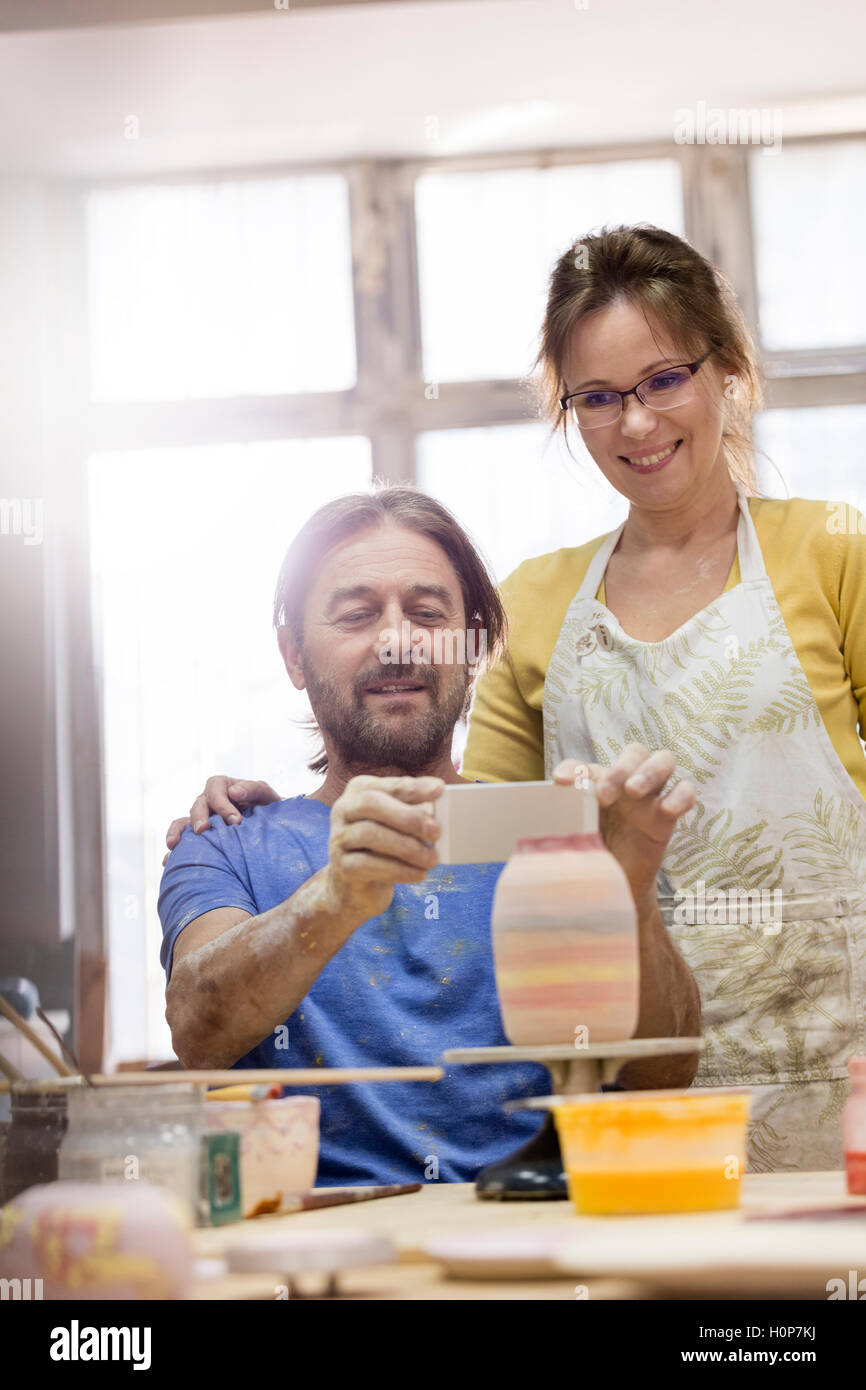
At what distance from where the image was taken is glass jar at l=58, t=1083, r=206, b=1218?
0.89 meters

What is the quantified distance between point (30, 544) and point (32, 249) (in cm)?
94

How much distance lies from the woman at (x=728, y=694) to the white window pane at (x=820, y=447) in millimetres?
2407

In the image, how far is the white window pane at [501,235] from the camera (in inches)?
172

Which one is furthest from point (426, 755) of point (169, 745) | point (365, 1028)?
point (169, 745)

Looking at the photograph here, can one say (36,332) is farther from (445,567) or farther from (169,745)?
(445,567)

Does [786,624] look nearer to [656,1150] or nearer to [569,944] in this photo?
[569,944]

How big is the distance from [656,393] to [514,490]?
8.06ft

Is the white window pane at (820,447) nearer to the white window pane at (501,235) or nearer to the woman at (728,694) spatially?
the white window pane at (501,235)

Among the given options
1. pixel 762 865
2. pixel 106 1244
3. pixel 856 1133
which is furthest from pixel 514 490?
pixel 106 1244

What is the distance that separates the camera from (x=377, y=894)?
1206 millimetres

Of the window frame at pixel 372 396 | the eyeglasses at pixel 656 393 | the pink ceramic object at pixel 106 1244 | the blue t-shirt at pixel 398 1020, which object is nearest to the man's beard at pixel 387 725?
the blue t-shirt at pixel 398 1020

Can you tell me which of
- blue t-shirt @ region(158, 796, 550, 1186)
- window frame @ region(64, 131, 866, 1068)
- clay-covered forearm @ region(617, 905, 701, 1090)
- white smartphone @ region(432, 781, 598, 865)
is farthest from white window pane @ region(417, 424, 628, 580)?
white smartphone @ region(432, 781, 598, 865)

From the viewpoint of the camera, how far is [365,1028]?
1518 millimetres

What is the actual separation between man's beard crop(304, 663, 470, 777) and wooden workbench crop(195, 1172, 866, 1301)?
26.3 inches
